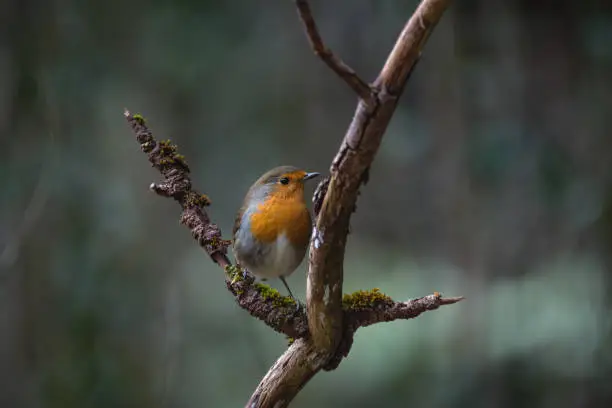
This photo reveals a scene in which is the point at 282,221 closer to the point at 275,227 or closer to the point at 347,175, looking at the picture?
the point at 275,227

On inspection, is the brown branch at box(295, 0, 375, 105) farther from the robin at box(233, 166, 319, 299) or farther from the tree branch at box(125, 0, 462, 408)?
the robin at box(233, 166, 319, 299)

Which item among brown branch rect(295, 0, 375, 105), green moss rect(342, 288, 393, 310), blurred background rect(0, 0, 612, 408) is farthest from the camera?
blurred background rect(0, 0, 612, 408)

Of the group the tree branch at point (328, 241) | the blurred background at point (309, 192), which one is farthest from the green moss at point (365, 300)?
the blurred background at point (309, 192)

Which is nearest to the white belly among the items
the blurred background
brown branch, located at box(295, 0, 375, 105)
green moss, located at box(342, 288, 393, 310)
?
green moss, located at box(342, 288, 393, 310)

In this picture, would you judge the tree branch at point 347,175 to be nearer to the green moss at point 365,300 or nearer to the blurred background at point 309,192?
the green moss at point 365,300

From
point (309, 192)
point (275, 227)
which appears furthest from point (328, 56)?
point (309, 192)

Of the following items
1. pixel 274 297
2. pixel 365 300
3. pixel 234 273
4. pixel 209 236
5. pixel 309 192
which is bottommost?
pixel 365 300

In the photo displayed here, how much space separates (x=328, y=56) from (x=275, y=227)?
0.75 meters

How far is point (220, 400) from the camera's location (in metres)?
4.17

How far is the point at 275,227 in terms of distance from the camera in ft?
5.97

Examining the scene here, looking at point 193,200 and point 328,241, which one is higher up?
point 193,200

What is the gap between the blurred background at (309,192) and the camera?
3607 mm

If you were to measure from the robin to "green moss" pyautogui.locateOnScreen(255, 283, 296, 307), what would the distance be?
17cm

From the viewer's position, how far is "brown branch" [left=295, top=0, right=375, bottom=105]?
3.59 feet
